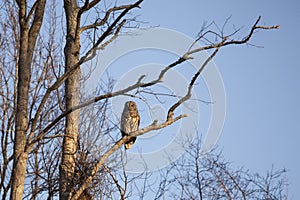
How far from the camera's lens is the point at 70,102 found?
623 cm

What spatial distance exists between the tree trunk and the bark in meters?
0.47

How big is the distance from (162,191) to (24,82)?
2031 millimetres

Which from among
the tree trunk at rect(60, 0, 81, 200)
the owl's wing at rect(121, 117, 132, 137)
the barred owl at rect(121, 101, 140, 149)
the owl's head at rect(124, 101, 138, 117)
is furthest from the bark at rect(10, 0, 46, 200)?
the owl's head at rect(124, 101, 138, 117)

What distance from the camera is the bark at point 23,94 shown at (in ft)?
15.6

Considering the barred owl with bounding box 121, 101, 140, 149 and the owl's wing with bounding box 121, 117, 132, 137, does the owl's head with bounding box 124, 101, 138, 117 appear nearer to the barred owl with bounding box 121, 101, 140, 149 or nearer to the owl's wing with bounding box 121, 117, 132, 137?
A: the barred owl with bounding box 121, 101, 140, 149

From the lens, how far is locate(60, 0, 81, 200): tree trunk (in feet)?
18.7

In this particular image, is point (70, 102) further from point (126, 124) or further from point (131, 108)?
point (131, 108)

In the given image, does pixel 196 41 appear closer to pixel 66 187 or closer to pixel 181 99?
pixel 181 99

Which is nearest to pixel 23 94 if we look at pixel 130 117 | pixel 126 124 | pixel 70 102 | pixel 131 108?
pixel 70 102

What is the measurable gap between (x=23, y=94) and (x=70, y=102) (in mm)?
1039

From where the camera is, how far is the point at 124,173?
564 centimetres

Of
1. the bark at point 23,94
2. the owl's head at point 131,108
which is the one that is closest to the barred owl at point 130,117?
the owl's head at point 131,108

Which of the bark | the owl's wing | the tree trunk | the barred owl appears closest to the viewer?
the bark

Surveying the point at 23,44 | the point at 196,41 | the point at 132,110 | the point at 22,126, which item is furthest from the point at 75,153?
the point at 132,110
